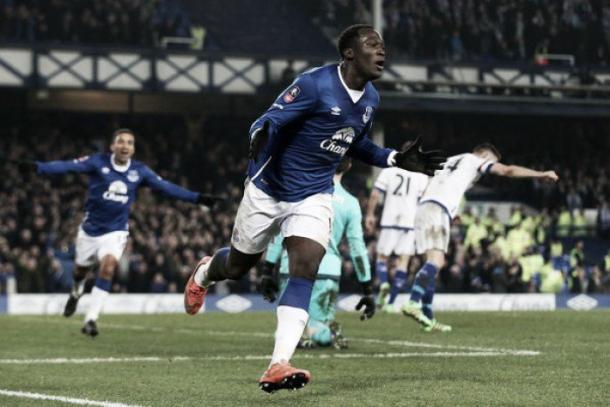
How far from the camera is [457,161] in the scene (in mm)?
16344

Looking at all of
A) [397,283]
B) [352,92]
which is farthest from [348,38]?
[397,283]

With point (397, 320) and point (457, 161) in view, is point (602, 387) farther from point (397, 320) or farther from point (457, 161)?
point (397, 320)

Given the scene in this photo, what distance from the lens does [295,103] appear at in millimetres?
8609

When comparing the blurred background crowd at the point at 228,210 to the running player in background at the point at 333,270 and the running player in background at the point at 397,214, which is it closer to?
the running player in background at the point at 397,214

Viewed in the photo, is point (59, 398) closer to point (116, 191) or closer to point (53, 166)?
point (53, 166)

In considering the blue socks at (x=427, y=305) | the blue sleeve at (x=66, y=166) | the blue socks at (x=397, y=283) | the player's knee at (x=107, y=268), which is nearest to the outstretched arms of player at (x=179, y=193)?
the blue sleeve at (x=66, y=166)

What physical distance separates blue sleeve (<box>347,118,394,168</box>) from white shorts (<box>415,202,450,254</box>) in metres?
6.99

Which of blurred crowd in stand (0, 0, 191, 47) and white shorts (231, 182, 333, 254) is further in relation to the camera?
blurred crowd in stand (0, 0, 191, 47)

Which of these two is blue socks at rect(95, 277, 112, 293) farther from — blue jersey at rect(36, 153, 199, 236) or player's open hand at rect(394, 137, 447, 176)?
player's open hand at rect(394, 137, 447, 176)

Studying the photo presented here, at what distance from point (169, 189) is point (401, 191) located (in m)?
7.01

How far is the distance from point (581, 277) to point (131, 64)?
12795 millimetres

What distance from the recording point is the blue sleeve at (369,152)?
30.9 ft

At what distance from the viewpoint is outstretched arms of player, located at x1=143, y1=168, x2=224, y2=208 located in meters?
15.0

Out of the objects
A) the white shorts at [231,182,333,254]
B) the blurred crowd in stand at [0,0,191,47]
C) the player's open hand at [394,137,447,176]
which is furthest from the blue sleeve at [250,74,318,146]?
the blurred crowd in stand at [0,0,191,47]
